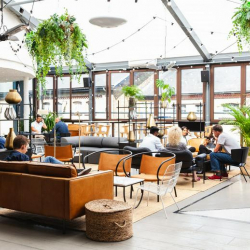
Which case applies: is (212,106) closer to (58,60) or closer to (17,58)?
(17,58)

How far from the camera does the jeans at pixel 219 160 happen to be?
→ 7.95m

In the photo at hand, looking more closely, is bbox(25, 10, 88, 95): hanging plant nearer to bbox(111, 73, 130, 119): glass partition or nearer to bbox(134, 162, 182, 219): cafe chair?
bbox(134, 162, 182, 219): cafe chair

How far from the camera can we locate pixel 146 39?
14.9m

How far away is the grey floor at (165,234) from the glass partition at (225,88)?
9954 mm

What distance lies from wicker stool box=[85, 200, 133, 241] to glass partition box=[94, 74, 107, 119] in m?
13.6

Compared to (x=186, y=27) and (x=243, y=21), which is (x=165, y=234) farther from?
(x=186, y=27)

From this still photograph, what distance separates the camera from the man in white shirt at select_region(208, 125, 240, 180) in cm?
798

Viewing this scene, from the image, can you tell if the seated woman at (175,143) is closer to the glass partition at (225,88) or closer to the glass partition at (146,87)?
the glass partition at (225,88)

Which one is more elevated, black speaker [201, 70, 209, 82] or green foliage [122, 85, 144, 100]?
black speaker [201, 70, 209, 82]

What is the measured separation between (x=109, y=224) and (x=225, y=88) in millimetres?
12122

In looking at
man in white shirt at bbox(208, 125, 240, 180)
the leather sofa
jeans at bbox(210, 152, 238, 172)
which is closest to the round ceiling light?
man in white shirt at bbox(208, 125, 240, 180)

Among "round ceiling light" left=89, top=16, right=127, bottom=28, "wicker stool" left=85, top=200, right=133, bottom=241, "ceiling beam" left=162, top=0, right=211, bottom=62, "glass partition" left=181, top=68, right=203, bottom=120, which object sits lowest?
"wicker stool" left=85, top=200, right=133, bottom=241

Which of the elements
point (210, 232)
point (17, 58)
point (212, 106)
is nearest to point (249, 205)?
point (210, 232)

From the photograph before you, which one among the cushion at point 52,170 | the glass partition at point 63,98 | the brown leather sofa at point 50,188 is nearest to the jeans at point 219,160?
the brown leather sofa at point 50,188
